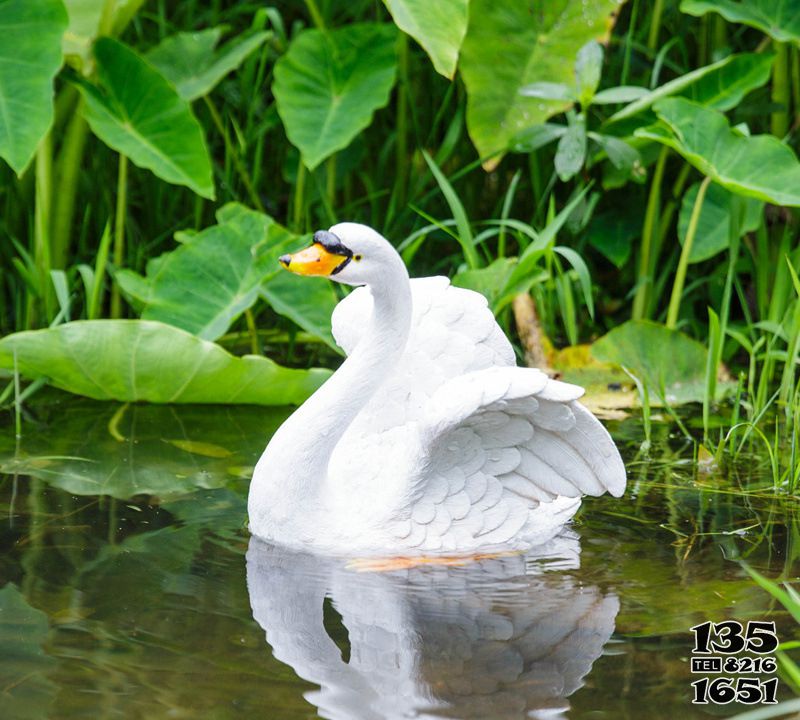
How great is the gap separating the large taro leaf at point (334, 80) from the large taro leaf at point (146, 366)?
0.95m

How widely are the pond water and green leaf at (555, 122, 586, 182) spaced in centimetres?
116

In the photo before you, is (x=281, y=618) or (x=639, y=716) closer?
(x=639, y=716)

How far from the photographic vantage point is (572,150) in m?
4.51

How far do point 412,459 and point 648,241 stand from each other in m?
2.20

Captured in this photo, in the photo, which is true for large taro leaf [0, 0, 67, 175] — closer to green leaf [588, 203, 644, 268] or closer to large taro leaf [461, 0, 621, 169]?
large taro leaf [461, 0, 621, 169]

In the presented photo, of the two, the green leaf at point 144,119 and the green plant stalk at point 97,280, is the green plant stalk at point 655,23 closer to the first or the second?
the green leaf at point 144,119

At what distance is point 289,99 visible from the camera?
4664mm

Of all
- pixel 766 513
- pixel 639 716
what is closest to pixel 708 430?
pixel 766 513

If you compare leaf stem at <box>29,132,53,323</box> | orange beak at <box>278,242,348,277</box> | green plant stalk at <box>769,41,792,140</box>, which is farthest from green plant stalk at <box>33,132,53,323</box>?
green plant stalk at <box>769,41,792,140</box>

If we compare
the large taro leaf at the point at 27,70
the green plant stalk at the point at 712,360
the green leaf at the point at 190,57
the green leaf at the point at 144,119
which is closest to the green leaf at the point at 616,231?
the green plant stalk at the point at 712,360

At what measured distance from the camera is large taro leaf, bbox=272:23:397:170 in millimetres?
4605

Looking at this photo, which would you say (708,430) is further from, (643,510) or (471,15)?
(471,15)

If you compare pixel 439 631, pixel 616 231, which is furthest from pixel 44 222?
pixel 439 631

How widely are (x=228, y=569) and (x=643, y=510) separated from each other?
1.13 metres
